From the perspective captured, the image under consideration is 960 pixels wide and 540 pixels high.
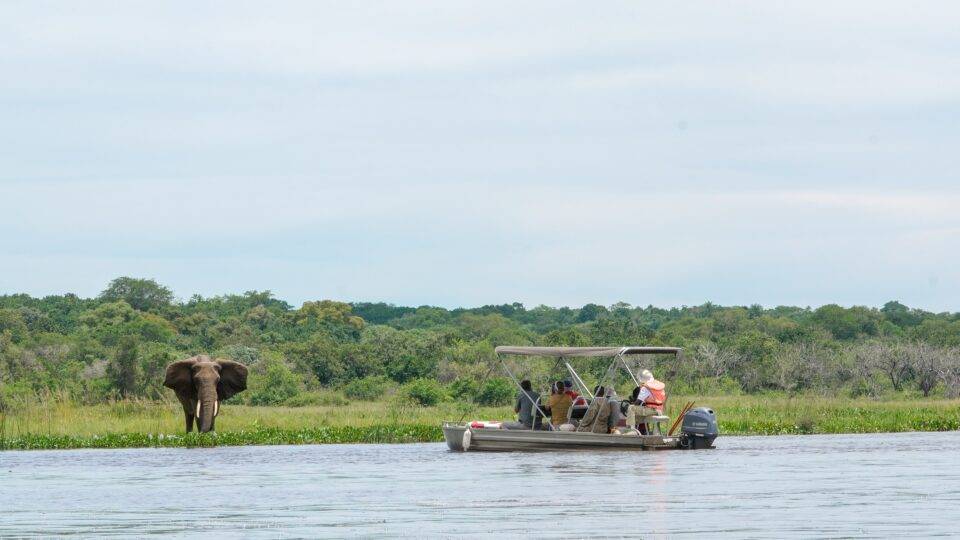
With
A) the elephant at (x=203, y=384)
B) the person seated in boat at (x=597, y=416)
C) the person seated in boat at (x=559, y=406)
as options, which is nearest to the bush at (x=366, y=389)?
the elephant at (x=203, y=384)

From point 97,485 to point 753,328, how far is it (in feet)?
196

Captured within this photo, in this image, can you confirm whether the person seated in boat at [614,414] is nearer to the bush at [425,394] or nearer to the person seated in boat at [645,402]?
the person seated in boat at [645,402]

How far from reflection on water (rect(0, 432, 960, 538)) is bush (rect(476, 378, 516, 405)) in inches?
621

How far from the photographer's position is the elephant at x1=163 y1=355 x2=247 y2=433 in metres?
37.2

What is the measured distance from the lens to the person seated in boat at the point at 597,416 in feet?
100

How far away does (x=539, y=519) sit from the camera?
19.1 metres

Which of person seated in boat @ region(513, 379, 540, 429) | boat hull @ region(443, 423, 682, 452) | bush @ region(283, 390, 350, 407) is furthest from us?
bush @ region(283, 390, 350, 407)

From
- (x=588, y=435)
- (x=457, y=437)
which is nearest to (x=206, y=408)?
(x=457, y=437)

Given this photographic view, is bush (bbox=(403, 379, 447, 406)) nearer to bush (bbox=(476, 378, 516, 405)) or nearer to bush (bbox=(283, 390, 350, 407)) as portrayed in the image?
bush (bbox=(283, 390, 350, 407))

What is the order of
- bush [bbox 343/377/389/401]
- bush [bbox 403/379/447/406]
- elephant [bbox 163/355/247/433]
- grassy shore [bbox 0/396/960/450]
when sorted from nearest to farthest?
1. grassy shore [bbox 0/396/960/450]
2. elephant [bbox 163/355/247/433]
3. bush [bbox 403/379/447/406]
4. bush [bbox 343/377/389/401]

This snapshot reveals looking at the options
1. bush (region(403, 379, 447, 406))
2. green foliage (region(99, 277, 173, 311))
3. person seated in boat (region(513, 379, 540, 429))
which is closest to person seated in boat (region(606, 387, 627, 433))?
person seated in boat (region(513, 379, 540, 429))

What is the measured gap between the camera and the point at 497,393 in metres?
49.2

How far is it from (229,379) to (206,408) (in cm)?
243

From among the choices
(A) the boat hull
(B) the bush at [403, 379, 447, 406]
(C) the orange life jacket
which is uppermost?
(B) the bush at [403, 379, 447, 406]
